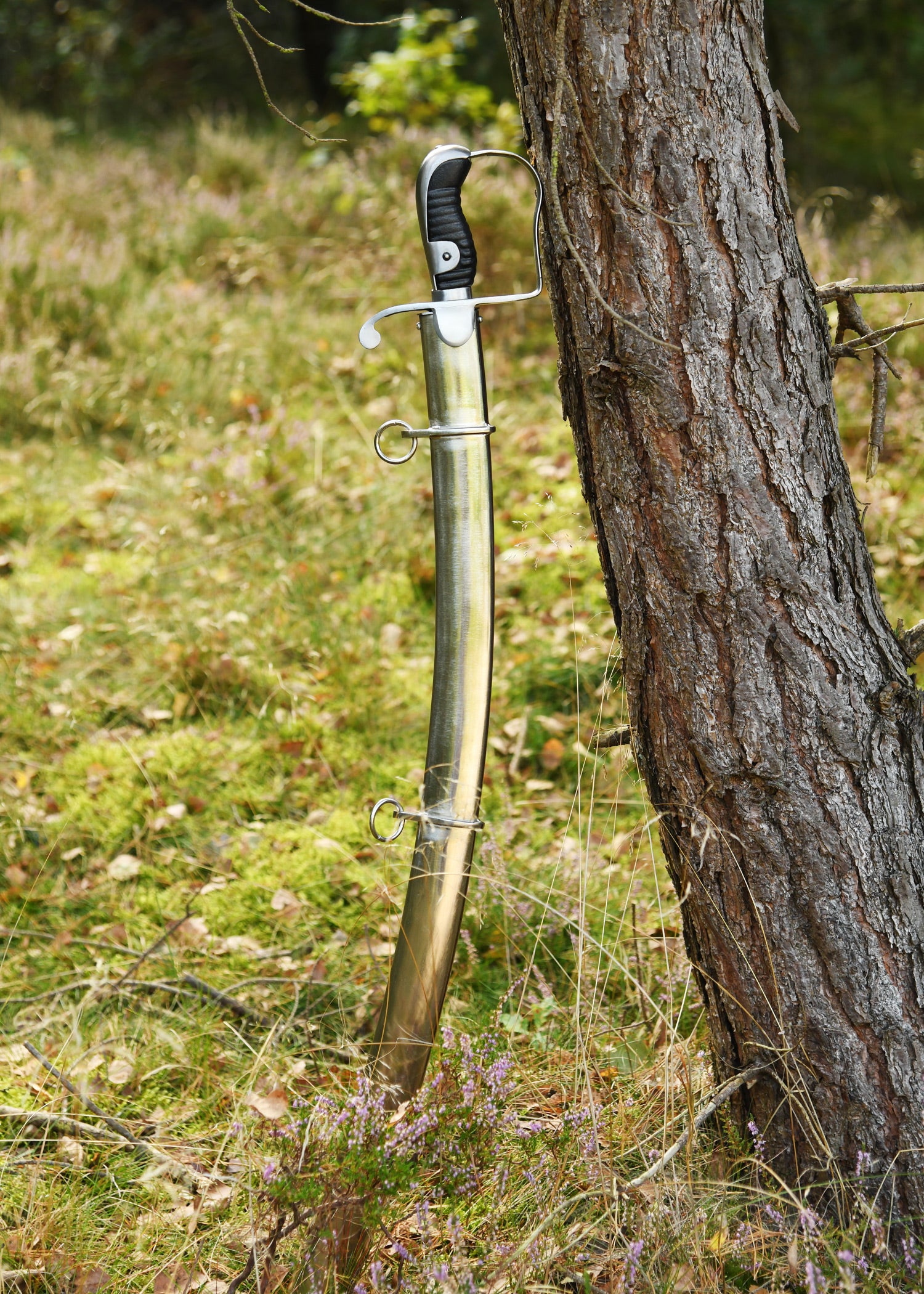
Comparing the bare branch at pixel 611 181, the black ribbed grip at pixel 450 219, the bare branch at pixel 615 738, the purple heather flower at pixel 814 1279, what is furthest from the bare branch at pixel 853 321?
the purple heather flower at pixel 814 1279

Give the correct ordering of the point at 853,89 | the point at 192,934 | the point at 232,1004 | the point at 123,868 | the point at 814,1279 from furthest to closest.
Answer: the point at 853,89 < the point at 123,868 < the point at 192,934 < the point at 232,1004 < the point at 814,1279

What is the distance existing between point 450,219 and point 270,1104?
172cm

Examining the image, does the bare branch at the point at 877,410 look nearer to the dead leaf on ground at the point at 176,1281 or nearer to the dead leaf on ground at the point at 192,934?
the dead leaf on ground at the point at 176,1281

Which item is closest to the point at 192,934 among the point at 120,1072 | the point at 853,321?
the point at 120,1072

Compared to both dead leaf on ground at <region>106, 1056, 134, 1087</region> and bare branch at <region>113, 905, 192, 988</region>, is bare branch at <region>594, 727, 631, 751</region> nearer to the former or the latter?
bare branch at <region>113, 905, 192, 988</region>

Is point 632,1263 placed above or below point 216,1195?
above

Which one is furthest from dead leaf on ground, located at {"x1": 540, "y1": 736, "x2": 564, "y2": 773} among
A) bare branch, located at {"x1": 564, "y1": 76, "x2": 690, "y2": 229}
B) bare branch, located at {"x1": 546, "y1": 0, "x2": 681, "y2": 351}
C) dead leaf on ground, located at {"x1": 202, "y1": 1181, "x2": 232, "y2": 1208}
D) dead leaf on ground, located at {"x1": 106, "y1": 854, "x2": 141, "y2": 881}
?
Answer: bare branch, located at {"x1": 564, "y1": 76, "x2": 690, "y2": 229}

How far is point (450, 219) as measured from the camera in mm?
1618

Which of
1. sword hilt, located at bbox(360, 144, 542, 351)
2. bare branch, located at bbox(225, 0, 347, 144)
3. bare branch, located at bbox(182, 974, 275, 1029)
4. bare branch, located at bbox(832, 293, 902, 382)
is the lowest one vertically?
bare branch, located at bbox(182, 974, 275, 1029)

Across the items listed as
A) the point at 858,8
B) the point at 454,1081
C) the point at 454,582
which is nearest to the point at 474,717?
the point at 454,582

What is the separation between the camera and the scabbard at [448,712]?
1648 mm

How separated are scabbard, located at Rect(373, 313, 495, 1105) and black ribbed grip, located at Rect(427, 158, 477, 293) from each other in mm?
81

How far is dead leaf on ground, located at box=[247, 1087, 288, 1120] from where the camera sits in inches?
76.3

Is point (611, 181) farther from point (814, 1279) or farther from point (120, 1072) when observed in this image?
point (120, 1072)
